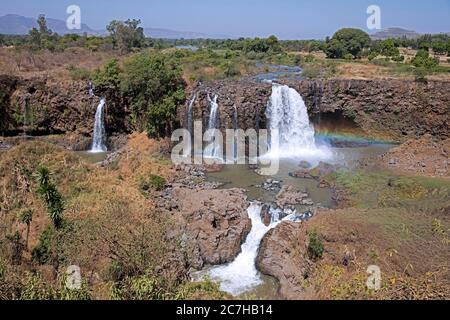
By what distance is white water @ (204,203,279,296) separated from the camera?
15.9 m

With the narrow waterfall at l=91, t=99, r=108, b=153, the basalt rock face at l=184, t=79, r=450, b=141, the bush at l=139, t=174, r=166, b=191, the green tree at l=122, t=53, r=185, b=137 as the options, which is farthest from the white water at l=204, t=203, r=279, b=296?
the narrow waterfall at l=91, t=99, r=108, b=153

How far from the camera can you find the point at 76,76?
34031 millimetres

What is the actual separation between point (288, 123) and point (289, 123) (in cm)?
8

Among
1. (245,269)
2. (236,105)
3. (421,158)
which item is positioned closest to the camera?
(245,269)

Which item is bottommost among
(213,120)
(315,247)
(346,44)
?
(315,247)

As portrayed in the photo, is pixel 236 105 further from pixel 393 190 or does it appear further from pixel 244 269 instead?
pixel 244 269

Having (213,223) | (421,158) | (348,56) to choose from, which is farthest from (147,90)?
(348,56)

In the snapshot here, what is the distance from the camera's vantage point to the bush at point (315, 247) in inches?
663

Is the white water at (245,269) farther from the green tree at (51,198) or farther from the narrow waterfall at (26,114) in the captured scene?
the narrow waterfall at (26,114)

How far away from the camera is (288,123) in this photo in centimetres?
3212

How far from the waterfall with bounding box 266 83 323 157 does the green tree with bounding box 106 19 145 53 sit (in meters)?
24.3

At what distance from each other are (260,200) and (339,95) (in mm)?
15728
